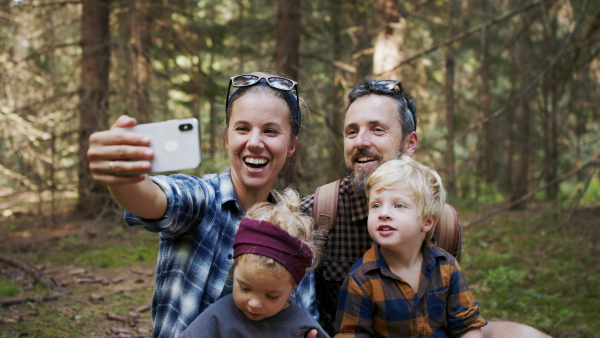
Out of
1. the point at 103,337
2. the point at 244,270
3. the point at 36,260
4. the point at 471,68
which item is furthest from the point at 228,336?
the point at 471,68

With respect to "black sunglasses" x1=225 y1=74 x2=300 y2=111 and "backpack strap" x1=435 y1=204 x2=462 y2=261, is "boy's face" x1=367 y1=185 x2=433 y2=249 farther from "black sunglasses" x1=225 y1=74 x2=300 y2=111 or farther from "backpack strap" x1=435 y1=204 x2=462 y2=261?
"black sunglasses" x1=225 y1=74 x2=300 y2=111

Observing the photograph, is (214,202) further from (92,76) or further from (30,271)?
(92,76)

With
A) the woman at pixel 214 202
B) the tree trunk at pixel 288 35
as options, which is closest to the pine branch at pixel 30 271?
the woman at pixel 214 202

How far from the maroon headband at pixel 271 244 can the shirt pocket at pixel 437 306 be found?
747 mm

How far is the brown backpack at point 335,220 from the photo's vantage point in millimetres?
2963

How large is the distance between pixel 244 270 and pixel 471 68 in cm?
1892

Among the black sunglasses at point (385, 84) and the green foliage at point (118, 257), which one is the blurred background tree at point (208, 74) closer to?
the green foliage at point (118, 257)

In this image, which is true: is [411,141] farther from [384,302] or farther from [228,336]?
[228,336]

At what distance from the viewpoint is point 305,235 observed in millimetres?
2430

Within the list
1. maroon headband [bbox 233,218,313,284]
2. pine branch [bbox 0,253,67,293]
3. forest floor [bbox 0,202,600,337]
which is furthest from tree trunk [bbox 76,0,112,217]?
maroon headband [bbox 233,218,313,284]

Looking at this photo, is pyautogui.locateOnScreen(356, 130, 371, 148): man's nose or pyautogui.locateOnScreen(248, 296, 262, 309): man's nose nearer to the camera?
pyautogui.locateOnScreen(248, 296, 262, 309): man's nose

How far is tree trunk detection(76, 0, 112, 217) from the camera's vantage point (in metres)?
8.66

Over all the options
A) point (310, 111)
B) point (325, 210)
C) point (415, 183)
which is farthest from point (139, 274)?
Result: point (415, 183)

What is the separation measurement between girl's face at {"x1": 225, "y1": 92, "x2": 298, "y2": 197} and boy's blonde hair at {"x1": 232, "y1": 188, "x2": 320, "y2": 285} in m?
0.18
